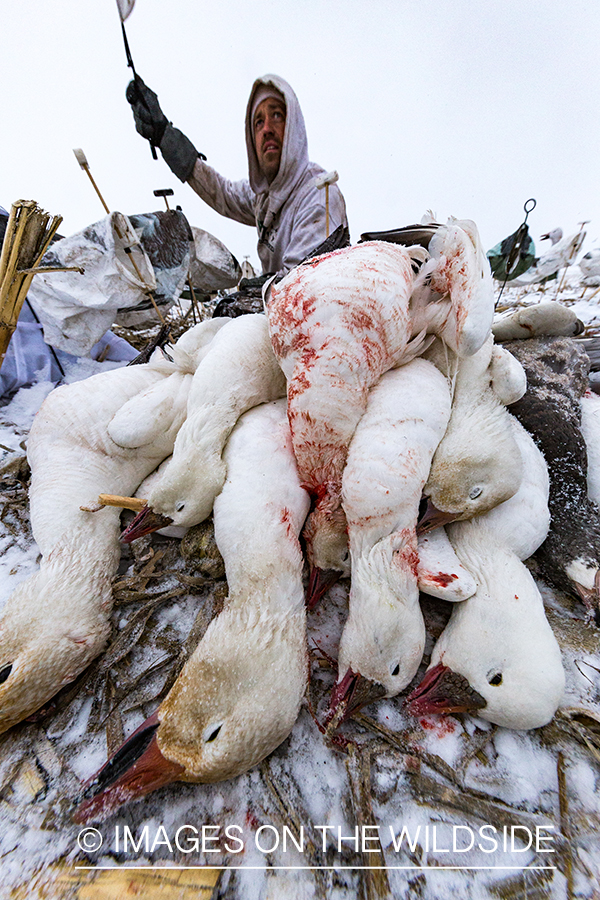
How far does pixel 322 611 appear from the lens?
1.45 meters

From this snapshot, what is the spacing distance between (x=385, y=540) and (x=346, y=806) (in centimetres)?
72

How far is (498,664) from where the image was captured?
1.13 m

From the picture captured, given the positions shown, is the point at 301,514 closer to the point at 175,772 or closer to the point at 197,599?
the point at 197,599

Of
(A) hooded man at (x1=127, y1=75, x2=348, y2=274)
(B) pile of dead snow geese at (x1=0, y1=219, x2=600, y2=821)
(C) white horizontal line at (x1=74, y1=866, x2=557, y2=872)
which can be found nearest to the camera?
(C) white horizontal line at (x1=74, y1=866, x2=557, y2=872)

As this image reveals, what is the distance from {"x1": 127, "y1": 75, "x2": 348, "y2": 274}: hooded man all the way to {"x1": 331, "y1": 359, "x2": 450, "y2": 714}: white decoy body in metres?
2.07

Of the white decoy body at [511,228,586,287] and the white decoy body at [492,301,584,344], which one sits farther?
the white decoy body at [511,228,586,287]

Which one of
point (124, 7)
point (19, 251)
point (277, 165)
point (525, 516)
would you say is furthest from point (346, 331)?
point (124, 7)

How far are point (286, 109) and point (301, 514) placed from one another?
3572 millimetres

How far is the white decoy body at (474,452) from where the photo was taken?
51.6 inches

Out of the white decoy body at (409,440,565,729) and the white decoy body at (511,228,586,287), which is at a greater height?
the white decoy body at (511,228,586,287)

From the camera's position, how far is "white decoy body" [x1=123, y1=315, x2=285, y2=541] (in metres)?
1.38

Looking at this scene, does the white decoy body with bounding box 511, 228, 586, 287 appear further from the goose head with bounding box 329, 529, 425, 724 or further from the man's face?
the goose head with bounding box 329, 529, 425, 724

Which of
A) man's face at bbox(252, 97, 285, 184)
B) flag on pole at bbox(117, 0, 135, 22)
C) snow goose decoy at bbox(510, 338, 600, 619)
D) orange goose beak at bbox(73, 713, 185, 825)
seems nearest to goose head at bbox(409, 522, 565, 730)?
snow goose decoy at bbox(510, 338, 600, 619)

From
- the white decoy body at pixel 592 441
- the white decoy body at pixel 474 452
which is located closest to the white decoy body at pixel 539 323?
the white decoy body at pixel 592 441
